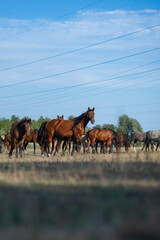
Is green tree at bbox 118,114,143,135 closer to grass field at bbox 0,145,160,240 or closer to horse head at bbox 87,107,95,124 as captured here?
horse head at bbox 87,107,95,124

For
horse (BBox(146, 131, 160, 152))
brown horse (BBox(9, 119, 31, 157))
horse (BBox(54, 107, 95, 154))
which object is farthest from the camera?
horse (BBox(146, 131, 160, 152))

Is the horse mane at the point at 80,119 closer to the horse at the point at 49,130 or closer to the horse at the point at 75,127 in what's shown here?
the horse at the point at 75,127

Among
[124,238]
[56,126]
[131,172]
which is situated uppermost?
[56,126]

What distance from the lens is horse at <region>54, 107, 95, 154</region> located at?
20234mm

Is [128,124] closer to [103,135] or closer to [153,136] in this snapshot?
[153,136]

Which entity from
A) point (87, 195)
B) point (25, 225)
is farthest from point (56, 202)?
point (25, 225)

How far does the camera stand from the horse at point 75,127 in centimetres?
2023

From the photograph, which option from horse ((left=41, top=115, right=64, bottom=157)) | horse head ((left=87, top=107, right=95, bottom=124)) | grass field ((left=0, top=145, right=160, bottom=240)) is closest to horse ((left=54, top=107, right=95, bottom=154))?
horse head ((left=87, top=107, right=95, bottom=124))

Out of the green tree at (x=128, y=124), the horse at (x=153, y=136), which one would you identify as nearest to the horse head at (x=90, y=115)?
the horse at (x=153, y=136)

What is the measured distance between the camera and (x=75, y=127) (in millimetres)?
20422

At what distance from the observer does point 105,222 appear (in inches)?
162

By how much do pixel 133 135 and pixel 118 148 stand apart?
348 inches

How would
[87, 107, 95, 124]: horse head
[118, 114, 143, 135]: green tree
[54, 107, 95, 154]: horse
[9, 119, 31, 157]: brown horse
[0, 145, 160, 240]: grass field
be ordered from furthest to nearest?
[118, 114, 143, 135]: green tree
[54, 107, 95, 154]: horse
[87, 107, 95, 124]: horse head
[9, 119, 31, 157]: brown horse
[0, 145, 160, 240]: grass field

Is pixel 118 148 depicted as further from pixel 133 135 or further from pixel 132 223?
pixel 132 223
